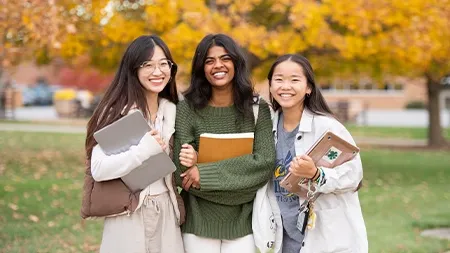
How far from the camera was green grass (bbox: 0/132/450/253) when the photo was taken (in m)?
6.91

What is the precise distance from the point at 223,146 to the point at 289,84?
0.50 m

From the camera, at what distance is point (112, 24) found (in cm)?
1077

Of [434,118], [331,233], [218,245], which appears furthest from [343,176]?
[434,118]

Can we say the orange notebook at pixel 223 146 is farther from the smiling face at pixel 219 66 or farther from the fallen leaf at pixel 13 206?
the fallen leaf at pixel 13 206

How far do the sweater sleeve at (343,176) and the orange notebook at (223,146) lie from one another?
1.49ft

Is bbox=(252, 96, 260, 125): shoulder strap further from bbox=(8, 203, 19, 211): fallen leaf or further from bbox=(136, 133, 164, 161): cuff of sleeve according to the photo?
bbox=(8, 203, 19, 211): fallen leaf

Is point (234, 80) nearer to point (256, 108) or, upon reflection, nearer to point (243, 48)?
point (256, 108)

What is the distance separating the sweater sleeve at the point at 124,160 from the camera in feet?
10.8

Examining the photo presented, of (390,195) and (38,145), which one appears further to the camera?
(38,145)

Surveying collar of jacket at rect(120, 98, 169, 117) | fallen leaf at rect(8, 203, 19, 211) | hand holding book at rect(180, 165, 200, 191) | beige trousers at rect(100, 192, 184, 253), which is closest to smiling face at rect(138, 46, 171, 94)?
collar of jacket at rect(120, 98, 169, 117)

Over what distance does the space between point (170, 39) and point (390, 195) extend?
4241 mm

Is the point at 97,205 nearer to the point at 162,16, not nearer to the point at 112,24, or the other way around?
the point at 162,16

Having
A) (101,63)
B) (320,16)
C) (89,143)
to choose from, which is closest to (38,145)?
(101,63)

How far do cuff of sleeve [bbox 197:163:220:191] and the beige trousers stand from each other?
0.25 m
